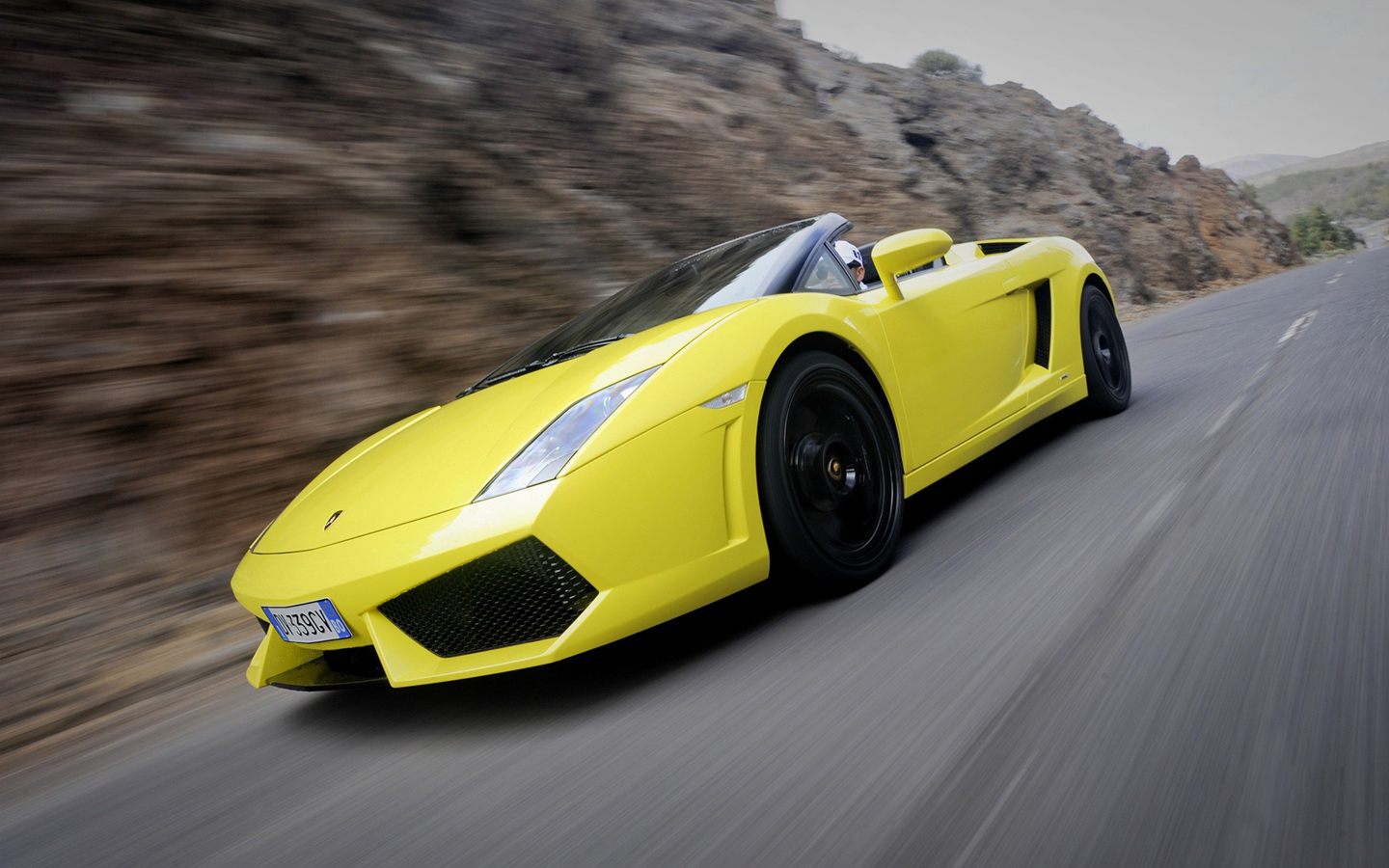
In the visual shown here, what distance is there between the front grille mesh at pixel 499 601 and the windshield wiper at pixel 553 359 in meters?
1.03

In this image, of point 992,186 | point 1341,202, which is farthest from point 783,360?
point 1341,202

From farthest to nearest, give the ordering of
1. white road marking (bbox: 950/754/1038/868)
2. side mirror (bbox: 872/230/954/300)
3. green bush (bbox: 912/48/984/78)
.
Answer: green bush (bbox: 912/48/984/78) → side mirror (bbox: 872/230/954/300) → white road marking (bbox: 950/754/1038/868)

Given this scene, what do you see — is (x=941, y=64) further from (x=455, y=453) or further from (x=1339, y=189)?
(x=1339, y=189)

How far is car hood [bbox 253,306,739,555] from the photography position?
2.48 metres

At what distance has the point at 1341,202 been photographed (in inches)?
4702

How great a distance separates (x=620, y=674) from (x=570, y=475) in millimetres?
605

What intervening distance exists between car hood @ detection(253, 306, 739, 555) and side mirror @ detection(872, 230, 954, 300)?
71cm

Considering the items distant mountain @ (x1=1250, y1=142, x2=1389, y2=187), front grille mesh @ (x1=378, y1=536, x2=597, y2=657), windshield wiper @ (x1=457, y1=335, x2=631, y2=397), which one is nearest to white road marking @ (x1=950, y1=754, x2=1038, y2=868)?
front grille mesh @ (x1=378, y1=536, x2=597, y2=657)

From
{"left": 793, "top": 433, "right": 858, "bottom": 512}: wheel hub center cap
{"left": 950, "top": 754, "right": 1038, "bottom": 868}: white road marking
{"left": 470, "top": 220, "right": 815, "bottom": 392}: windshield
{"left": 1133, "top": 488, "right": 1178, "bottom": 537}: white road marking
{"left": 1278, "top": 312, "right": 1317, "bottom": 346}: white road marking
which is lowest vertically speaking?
{"left": 1278, "top": 312, "right": 1317, "bottom": 346}: white road marking

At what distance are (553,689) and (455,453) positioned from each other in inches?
25.7

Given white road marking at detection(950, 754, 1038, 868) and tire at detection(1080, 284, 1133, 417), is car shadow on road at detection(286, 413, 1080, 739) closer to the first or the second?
white road marking at detection(950, 754, 1038, 868)

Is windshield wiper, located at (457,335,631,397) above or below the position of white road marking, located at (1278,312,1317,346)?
above

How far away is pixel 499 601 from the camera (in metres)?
2.29

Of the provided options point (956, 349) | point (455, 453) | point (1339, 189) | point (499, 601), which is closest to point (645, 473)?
point (499, 601)
